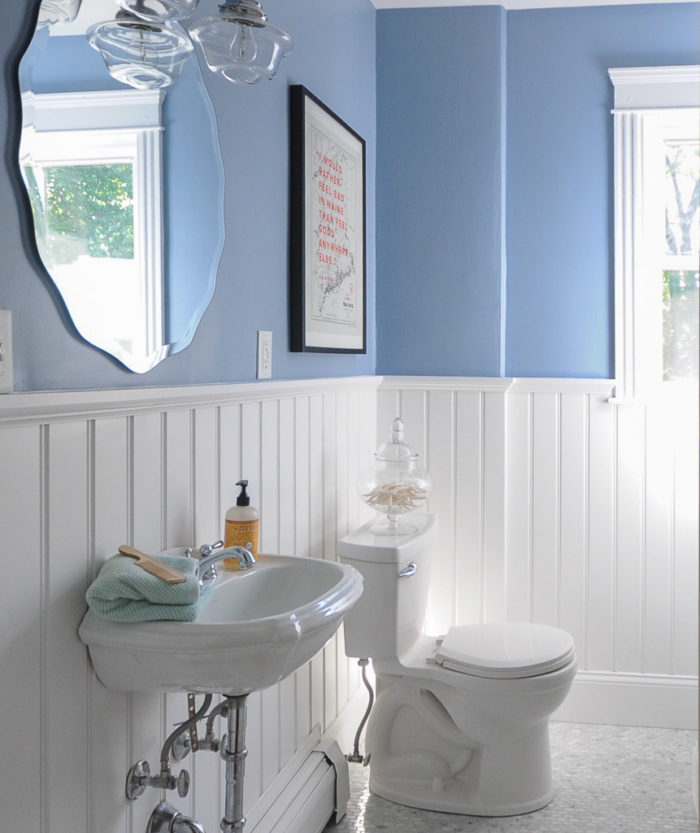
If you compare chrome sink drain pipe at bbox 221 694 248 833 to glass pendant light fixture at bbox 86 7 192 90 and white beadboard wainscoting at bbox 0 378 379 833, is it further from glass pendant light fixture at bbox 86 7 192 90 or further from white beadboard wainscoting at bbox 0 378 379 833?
glass pendant light fixture at bbox 86 7 192 90

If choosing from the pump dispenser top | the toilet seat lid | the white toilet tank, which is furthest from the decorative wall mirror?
the toilet seat lid

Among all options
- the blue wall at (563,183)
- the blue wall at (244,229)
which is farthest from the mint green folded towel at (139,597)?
the blue wall at (563,183)

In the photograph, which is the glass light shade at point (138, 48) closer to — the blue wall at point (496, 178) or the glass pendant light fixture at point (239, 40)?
the glass pendant light fixture at point (239, 40)

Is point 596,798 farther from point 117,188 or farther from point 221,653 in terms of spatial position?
point 117,188

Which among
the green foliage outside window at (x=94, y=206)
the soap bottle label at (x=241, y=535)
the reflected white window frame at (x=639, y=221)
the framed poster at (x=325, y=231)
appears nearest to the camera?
the green foliage outside window at (x=94, y=206)

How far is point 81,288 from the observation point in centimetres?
147

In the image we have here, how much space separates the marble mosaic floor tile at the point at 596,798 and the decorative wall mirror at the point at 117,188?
5.11 feet

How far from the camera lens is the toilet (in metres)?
2.54

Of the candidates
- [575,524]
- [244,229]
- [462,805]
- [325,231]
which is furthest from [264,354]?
[575,524]

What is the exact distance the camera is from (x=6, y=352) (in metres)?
1.28

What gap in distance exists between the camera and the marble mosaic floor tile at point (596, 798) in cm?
256

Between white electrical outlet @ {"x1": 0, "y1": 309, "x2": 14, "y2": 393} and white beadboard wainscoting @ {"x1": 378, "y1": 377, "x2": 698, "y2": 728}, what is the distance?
2151 mm

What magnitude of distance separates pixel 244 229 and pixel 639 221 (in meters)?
1.65

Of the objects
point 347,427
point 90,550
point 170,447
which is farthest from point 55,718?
point 347,427
